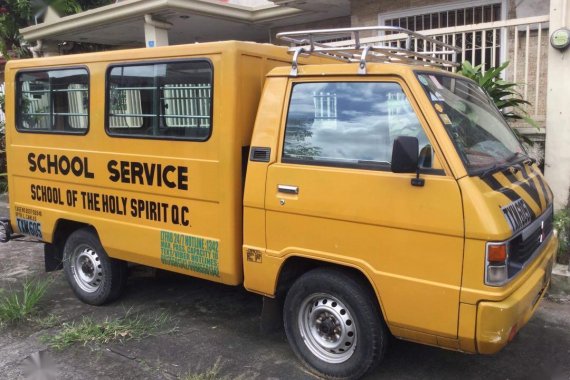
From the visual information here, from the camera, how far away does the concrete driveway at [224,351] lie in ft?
12.3

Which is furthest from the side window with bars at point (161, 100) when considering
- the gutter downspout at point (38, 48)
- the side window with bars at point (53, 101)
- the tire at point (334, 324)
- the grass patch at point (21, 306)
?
the gutter downspout at point (38, 48)

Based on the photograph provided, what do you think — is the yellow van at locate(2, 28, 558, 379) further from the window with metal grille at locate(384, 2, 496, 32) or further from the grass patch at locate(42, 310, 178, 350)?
the window with metal grille at locate(384, 2, 496, 32)

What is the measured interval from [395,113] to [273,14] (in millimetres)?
7552

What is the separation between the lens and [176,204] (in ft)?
13.7

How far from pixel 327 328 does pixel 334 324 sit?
76mm

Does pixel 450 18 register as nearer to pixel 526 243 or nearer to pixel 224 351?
pixel 526 243

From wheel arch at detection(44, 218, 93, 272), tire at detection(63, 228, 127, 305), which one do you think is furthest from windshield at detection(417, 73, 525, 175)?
wheel arch at detection(44, 218, 93, 272)

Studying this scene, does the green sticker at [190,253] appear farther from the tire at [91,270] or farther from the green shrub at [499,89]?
the green shrub at [499,89]

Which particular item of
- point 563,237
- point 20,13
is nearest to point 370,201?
point 563,237

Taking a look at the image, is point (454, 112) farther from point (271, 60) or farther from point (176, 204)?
point (176, 204)

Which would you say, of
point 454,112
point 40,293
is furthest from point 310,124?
point 40,293

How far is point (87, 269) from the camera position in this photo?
507 cm

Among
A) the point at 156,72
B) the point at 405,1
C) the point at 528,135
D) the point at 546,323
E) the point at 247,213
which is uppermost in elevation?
the point at 405,1

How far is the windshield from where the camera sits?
3.15 m
